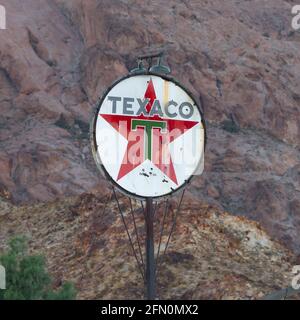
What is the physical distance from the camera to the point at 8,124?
185ft

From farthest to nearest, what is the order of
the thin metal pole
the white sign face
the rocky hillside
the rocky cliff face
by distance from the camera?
1. the rocky cliff face
2. the rocky hillside
3. the white sign face
4. the thin metal pole

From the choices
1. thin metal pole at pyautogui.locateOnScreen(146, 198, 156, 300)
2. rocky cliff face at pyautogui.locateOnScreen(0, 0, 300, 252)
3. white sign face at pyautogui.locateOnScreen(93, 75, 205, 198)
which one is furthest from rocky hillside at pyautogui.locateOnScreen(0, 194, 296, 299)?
rocky cliff face at pyautogui.locateOnScreen(0, 0, 300, 252)

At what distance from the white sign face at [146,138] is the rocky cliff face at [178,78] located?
36.4 meters

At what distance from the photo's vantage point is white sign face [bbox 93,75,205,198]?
10.5 meters

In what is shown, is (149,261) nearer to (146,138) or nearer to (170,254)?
(146,138)

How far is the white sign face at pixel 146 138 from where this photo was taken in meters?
10.5

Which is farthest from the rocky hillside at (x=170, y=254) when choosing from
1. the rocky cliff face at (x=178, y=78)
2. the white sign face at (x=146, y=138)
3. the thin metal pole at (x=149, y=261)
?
the rocky cliff face at (x=178, y=78)

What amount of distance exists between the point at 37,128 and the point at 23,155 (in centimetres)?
476

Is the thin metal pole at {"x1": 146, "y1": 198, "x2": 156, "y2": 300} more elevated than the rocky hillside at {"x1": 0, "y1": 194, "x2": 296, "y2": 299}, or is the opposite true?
the thin metal pole at {"x1": 146, "y1": 198, "x2": 156, "y2": 300}

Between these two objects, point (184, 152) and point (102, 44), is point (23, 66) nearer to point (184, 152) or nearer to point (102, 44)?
point (102, 44)

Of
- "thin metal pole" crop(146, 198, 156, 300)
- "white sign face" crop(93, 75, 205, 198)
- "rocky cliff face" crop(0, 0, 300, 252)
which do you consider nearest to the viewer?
"thin metal pole" crop(146, 198, 156, 300)

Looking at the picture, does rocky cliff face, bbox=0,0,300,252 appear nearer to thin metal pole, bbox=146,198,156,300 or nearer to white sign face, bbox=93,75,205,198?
white sign face, bbox=93,75,205,198

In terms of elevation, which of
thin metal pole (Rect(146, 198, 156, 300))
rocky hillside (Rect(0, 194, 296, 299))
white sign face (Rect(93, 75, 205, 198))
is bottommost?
rocky hillside (Rect(0, 194, 296, 299))

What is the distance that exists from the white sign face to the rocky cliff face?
36427 mm
